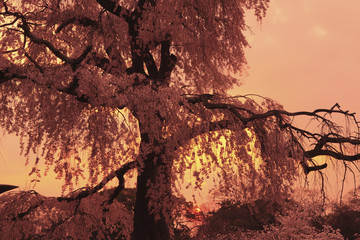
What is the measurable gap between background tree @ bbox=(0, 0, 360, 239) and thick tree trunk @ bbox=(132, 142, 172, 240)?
2 centimetres

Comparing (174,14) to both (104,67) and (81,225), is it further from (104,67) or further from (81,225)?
(81,225)

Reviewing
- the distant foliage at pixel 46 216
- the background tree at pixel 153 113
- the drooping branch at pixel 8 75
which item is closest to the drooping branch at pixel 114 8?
the background tree at pixel 153 113

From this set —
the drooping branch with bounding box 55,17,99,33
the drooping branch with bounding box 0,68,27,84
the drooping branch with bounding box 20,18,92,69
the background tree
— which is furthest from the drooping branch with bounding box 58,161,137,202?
the drooping branch with bounding box 55,17,99,33

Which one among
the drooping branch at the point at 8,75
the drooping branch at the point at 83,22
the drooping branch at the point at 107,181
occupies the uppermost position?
the drooping branch at the point at 83,22

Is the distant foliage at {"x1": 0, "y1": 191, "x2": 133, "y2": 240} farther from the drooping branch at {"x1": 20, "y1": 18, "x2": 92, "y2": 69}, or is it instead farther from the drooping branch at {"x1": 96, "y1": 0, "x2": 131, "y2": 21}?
the drooping branch at {"x1": 96, "y1": 0, "x2": 131, "y2": 21}

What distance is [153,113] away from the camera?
826 cm

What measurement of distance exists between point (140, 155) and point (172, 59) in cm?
289

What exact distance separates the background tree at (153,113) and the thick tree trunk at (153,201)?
23mm

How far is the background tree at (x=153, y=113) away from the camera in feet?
27.1

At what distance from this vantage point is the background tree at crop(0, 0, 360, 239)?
8250mm

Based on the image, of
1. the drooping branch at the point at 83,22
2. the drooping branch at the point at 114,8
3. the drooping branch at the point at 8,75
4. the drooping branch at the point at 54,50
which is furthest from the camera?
the drooping branch at the point at 83,22

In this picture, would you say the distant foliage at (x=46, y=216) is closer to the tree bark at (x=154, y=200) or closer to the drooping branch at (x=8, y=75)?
the tree bark at (x=154, y=200)

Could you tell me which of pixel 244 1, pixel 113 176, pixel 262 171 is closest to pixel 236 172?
pixel 262 171

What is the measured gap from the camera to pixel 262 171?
29.5 ft
